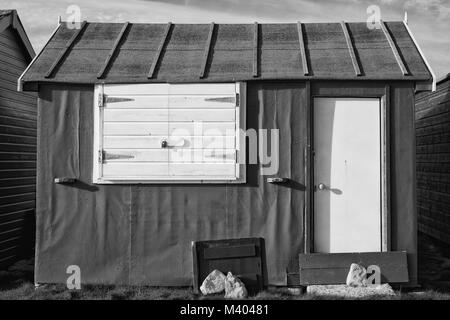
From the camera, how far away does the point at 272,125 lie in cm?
654

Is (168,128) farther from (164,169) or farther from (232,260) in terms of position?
(232,260)

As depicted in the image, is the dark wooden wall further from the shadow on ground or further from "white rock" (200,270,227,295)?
"white rock" (200,270,227,295)

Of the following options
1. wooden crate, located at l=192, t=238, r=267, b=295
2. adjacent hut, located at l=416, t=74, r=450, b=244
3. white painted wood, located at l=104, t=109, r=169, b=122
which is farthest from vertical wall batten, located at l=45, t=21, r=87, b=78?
adjacent hut, located at l=416, t=74, r=450, b=244

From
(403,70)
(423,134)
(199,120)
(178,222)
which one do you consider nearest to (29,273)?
(178,222)

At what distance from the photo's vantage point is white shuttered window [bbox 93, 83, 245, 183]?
647 cm

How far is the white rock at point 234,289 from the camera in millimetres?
6031

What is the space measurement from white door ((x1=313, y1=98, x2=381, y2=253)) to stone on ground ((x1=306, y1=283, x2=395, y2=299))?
525mm

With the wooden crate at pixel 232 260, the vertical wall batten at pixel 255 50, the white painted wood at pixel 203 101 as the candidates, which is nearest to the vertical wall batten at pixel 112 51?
the white painted wood at pixel 203 101

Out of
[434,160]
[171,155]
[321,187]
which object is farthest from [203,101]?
[434,160]

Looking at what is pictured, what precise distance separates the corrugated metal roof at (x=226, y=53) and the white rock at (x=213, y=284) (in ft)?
8.91

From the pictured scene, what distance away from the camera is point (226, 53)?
6.94m

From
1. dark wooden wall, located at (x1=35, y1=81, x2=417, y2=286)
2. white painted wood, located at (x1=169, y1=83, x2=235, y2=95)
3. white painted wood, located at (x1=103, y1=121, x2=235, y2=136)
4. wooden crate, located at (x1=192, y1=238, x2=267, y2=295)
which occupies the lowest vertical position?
Answer: wooden crate, located at (x1=192, y1=238, x2=267, y2=295)

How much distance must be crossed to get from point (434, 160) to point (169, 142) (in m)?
6.56

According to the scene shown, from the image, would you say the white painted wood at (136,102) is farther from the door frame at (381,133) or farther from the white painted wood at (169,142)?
the door frame at (381,133)
